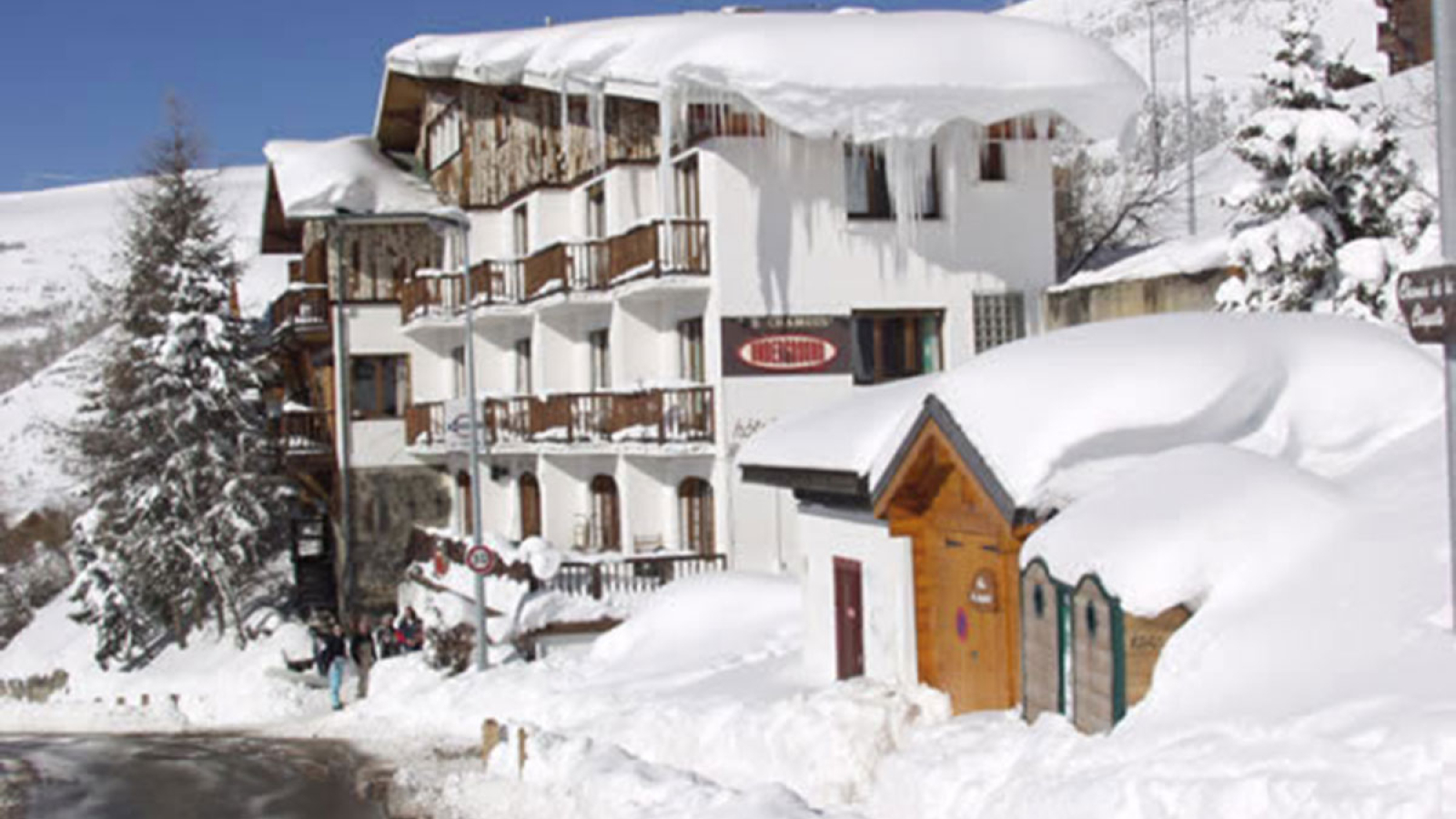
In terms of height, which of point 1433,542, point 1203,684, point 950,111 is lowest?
point 1203,684

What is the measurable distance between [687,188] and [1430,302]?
20.8 m

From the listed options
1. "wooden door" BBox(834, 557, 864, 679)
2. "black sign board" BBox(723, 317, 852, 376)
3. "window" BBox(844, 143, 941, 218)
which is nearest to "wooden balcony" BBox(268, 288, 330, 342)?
"black sign board" BBox(723, 317, 852, 376)

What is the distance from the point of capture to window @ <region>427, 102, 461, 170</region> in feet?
129

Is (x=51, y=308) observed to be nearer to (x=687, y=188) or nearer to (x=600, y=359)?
(x=600, y=359)

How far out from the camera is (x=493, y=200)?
124 feet

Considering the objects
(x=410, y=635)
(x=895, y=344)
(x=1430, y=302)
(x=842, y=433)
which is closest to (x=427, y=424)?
A: (x=410, y=635)

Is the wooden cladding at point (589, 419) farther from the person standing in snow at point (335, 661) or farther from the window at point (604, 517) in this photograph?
the person standing in snow at point (335, 661)

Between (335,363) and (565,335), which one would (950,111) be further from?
(335,363)

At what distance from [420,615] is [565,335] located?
21.0ft

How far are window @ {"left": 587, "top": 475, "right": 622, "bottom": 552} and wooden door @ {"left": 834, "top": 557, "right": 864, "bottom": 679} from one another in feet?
50.1

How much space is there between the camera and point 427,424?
37.9m

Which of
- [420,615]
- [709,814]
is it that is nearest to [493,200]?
[420,615]

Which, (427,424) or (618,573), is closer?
(618,573)

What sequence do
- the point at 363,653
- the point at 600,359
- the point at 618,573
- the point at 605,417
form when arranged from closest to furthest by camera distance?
1. the point at 618,573
2. the point at 363,653
3. the point at 605,417
4. the point at 600,359
